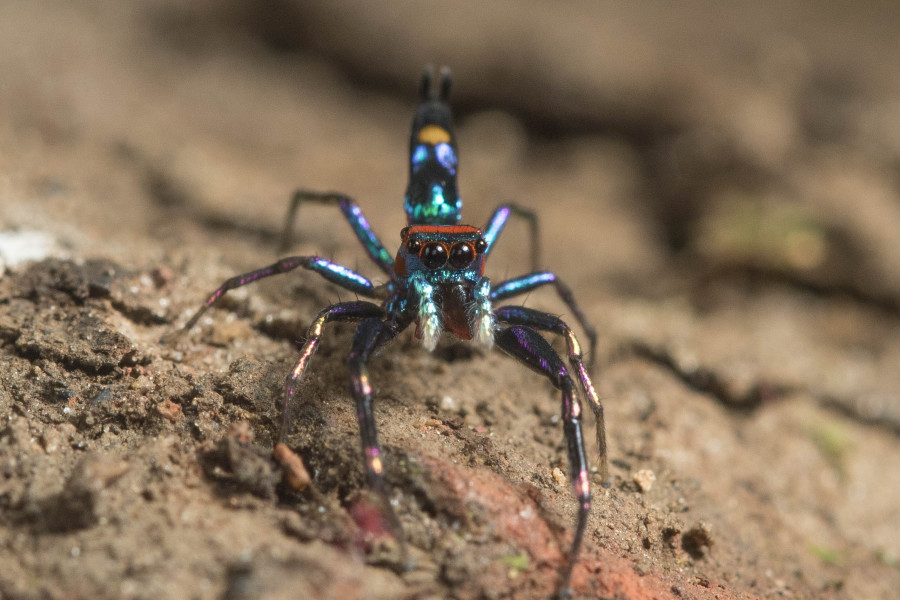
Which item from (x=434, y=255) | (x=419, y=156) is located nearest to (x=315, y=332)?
(x=434, y=255)

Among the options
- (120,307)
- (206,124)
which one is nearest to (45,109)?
(206,124)

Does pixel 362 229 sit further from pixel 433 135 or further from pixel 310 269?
pixel 433 135

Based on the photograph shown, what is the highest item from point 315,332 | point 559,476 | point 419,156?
point 419,156

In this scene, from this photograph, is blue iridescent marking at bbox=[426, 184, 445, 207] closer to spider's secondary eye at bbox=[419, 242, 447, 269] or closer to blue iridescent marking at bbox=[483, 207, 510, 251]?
blue iridescent marking at bbox=[483, 207, 510, 251]

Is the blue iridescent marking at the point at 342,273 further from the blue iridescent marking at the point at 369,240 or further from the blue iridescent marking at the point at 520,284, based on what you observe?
the blue iridescent marking at the point at 520,284

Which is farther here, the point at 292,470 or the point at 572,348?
the point at 572,348

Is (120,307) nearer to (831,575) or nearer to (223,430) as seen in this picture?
(223,430)

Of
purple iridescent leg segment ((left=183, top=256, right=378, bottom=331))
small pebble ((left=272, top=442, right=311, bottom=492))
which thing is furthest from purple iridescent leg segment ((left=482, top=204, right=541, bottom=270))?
small pebble ((left=272, top=442, right=311, bottom=492))

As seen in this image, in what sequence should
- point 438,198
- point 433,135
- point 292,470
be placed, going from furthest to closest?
point 433,135
point 438,198
point 292,470
